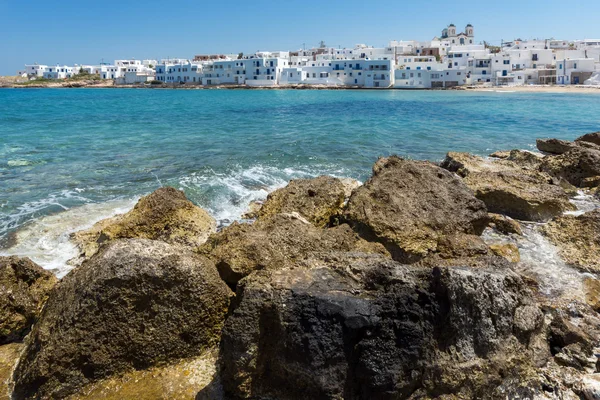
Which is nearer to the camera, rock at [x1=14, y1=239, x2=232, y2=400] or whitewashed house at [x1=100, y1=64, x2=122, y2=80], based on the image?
rock at [x1=14, y1=239, x2=232, y2=400]

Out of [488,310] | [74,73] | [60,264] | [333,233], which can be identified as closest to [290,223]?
[333,233]

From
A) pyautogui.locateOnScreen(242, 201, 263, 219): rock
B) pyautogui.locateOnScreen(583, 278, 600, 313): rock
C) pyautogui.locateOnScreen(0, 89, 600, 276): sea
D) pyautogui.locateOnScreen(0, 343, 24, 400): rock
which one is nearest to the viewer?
pyautogui.locateOnScreen(0, 343, 24, 400): rock

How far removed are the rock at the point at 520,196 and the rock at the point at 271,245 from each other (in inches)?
172

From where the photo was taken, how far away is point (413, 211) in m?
6.73

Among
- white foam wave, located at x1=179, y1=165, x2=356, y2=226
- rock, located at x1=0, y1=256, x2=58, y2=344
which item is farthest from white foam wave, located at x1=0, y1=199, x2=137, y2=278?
white foam wave, located at x1=179, y1=165, x2=356, y2=226

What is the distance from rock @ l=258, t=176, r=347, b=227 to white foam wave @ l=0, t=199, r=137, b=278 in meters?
3.48

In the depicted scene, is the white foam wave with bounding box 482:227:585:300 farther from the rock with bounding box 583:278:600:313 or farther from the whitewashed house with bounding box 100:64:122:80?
the whitewashed house with bounding box 100:64:122:80

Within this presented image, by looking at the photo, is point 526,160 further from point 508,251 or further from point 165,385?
point 165,385

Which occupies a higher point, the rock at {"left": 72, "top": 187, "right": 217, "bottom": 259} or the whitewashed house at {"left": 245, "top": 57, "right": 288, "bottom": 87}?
the whitewashed house at {"left": 245, "top": 57, "right": 288, "bottom": 87}

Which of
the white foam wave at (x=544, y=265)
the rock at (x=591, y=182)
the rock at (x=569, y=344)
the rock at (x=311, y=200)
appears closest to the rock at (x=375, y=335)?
the rock at (x=569, y=344)

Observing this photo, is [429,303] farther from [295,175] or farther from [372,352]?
[295,175]

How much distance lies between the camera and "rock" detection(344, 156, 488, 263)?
6.30 metres

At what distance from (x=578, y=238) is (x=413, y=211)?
3135mm

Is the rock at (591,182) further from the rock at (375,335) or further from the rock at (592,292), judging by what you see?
the rock at (375,335)
